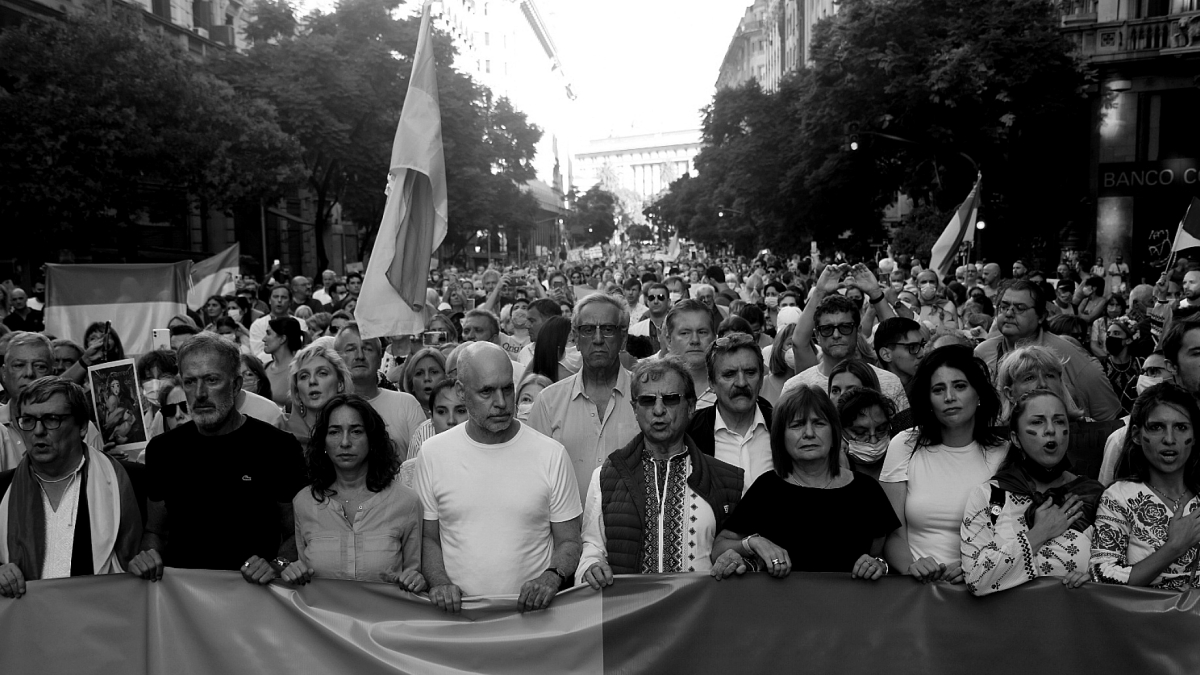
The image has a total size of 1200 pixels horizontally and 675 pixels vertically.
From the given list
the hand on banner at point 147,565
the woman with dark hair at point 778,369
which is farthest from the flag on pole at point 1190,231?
the hand on banner at point 147,565

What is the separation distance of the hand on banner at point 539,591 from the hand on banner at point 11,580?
1.81 metres

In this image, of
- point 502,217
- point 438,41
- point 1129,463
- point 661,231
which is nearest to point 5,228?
point 438,41

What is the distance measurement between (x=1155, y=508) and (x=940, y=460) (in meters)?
0.74

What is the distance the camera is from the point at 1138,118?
31094 mm

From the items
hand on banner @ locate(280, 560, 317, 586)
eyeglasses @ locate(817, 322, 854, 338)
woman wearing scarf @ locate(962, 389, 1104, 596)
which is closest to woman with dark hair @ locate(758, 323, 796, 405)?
eyeglasses @ locate(817, 322, 854, 338)

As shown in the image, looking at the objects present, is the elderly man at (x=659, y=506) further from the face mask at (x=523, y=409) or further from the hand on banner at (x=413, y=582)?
the face mask at (x=523, y=409)

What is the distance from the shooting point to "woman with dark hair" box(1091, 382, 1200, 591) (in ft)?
12.8

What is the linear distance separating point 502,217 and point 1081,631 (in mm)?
45916

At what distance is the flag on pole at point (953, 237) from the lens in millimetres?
16781

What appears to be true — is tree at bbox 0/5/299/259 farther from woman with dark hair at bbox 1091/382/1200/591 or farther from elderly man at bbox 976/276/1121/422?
woman with dark hair at bbox 1091/382/1200/591

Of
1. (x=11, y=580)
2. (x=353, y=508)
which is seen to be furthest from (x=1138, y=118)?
(x=11, y=580)

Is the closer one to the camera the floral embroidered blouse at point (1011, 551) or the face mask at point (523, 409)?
the floral embroidered blouse at point (1011, 551)

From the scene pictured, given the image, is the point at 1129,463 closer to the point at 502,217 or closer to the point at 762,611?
the point at 762,611

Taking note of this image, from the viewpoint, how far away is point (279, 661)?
4.20m
